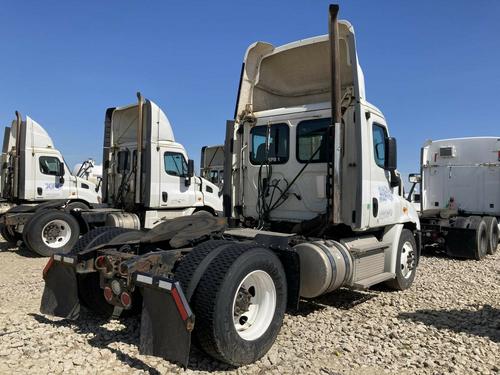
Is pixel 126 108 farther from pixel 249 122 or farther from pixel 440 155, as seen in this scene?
pixel 440 155

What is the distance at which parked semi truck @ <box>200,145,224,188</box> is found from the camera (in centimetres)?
2122

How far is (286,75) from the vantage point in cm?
708

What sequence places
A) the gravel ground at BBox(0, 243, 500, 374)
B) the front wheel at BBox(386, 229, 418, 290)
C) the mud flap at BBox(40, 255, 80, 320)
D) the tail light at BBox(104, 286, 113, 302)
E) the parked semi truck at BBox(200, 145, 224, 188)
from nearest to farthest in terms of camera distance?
the gravel ground at BBox(0, 243, 500, 374), the tail light at BBox(104, 286, 113, 302), the mud flap at BBox(40, 255, 80, 320), the front wheel at BBox(386, 229, 418, 290), the parked semi truck at BBox(200, 145, 224, 188)

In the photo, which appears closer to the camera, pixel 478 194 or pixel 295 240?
pixel 295 240

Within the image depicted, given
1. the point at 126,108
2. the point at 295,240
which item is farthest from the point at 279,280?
the point at 126,108

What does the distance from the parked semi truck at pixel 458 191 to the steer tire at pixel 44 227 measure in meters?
8.54

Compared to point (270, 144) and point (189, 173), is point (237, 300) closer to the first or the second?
point (270, 144)

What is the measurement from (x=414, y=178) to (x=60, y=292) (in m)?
11.0

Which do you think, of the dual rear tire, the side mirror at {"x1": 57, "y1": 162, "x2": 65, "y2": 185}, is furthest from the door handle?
the side mirror at {"x1": 57, "y1": 162, "x2": 65, "y2": 185}

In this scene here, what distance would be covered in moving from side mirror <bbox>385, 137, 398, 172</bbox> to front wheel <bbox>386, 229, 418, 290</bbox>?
3.84 feet

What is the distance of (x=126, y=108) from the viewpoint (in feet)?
37.6

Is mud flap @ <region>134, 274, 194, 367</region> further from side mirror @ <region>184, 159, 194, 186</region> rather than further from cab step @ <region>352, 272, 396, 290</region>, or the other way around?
side mirror @ <region>184, 159, 194, 186</region>

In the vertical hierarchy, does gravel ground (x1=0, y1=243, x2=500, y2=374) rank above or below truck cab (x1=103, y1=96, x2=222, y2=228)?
below

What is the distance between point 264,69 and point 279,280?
4003 mm
